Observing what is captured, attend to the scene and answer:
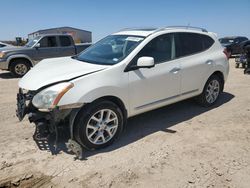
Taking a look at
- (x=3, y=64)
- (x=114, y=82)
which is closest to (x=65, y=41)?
(x=3, y=64)

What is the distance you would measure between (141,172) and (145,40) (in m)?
2.20

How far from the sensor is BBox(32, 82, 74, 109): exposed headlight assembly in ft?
11.5

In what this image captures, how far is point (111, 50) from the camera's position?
184 inches

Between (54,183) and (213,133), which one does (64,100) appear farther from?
(213,133)

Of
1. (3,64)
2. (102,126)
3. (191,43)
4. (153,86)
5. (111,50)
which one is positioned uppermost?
(191,43)

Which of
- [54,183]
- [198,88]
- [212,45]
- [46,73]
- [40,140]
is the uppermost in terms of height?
[212,45]

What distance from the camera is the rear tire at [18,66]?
416 inches

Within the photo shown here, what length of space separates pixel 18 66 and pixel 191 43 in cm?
775

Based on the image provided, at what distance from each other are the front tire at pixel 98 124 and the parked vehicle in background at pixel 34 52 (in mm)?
7749

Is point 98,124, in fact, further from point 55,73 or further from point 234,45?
point 234,45

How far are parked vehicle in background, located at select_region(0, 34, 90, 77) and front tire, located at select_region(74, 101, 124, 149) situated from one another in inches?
305

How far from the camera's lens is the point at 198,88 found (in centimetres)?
550

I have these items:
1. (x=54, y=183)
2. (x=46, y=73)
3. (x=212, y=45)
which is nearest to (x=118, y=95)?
(x=46, y=73)

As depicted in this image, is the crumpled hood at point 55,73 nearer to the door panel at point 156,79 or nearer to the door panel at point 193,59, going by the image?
the door panel at point 156,79
